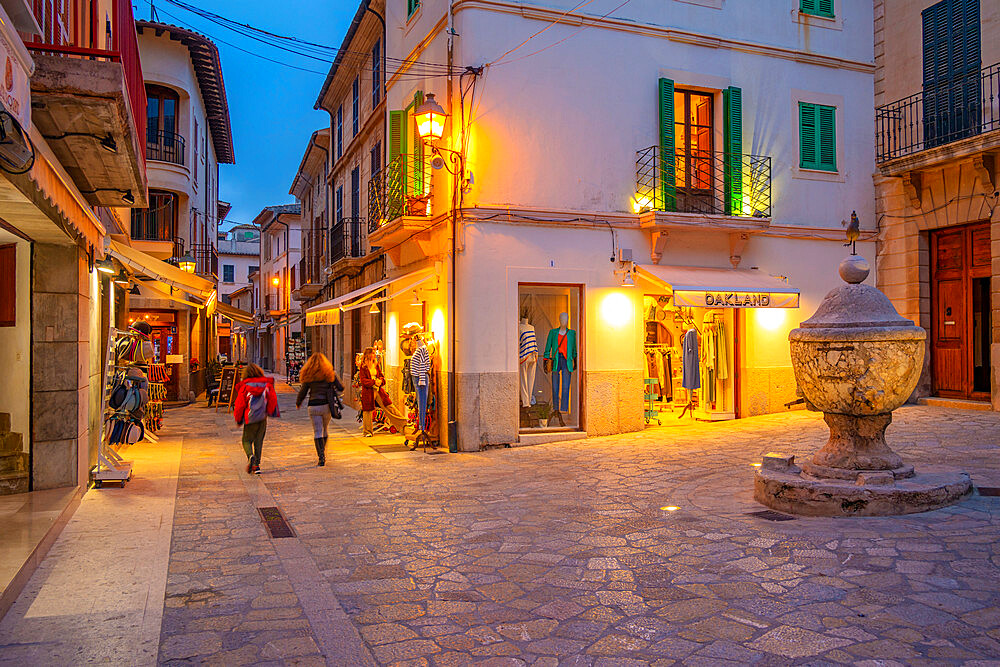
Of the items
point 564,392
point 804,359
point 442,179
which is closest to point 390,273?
point 442,179

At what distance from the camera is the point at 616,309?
12609 mm

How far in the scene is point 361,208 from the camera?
800 inches

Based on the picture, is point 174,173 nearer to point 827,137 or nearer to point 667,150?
point 667,150

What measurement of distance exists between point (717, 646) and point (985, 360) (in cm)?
1232

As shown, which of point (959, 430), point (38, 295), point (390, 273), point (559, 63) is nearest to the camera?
point (38, 295)

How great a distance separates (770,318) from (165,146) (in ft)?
65.1

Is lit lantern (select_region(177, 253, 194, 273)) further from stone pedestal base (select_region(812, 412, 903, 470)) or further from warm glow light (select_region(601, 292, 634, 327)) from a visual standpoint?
stone pedestal base (select_region(812, 412, 903, 470))

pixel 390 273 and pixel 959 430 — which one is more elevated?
pixel 390 273

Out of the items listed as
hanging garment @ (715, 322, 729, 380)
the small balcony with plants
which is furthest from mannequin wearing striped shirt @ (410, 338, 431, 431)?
hanging garment @ (715, 322, 729, 380)

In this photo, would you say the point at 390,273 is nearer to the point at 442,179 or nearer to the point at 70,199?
the point at 442,179

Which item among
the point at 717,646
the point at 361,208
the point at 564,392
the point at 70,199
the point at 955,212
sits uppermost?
the point at 361,208

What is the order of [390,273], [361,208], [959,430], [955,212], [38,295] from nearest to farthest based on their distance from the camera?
1. [38,295]
2. [959,430]
3. [955,212]
4. [390,273]
5. [361,208]

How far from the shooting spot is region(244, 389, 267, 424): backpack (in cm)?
1015

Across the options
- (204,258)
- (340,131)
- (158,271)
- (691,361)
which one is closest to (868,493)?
(691,361)
